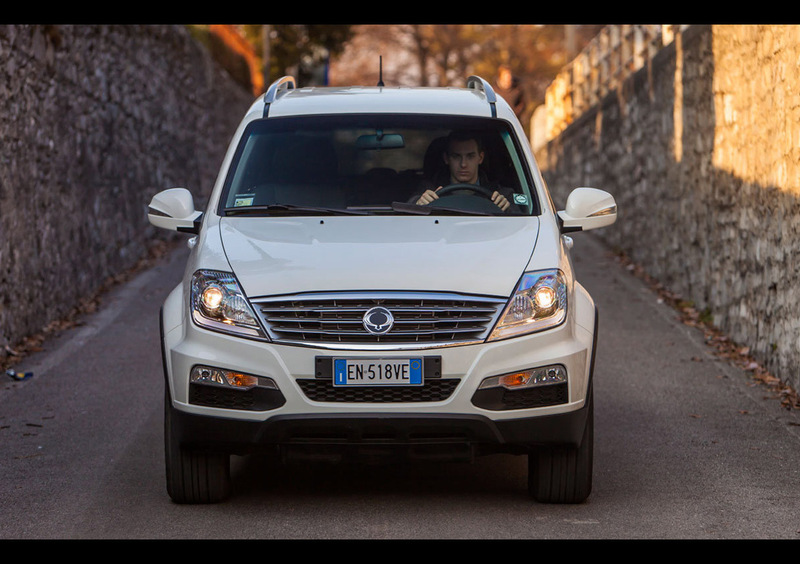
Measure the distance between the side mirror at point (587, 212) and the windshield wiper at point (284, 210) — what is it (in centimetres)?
106

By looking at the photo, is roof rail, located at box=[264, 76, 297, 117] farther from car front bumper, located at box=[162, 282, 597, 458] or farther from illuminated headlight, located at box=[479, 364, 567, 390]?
illuminated headlight, located at box=[479, 364, 567, 390]

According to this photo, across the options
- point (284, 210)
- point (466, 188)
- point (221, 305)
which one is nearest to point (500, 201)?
point (466, 188)

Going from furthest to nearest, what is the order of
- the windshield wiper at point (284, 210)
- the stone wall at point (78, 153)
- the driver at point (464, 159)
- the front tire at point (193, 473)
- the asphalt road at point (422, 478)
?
1. the stone wall at point (78, 153)
2. the driver at point (464, 159)
3. the windshield wiper at point (284, 210)
4. the front tire at point (193, 473)
5. the asphalt road at point (422, 478)

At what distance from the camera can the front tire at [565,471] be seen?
19.8 feet

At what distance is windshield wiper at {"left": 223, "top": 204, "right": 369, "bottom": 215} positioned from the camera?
650 centimetres

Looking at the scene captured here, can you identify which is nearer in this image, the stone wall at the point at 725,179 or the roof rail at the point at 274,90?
Result: the roof rail at the point at 274,90

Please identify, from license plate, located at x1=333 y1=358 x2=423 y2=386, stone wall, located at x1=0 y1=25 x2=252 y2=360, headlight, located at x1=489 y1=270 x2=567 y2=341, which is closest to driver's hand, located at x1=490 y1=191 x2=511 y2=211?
headlight, located at x1=489 y1=270 x2=567 y2=341

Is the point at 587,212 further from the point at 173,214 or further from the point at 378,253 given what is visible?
the point at 173,214

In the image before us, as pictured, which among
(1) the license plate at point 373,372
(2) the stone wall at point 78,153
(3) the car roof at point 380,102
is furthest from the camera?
(2) the stone wall at point 78,153

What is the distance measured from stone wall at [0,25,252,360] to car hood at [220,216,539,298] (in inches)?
206

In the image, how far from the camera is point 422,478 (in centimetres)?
687

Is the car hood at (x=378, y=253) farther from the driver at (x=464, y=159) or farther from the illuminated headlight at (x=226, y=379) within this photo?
the driver at (x=464, y=159)

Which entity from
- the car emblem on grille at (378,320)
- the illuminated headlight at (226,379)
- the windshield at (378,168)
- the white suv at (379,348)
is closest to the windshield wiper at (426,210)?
the windshield at (378,168)
